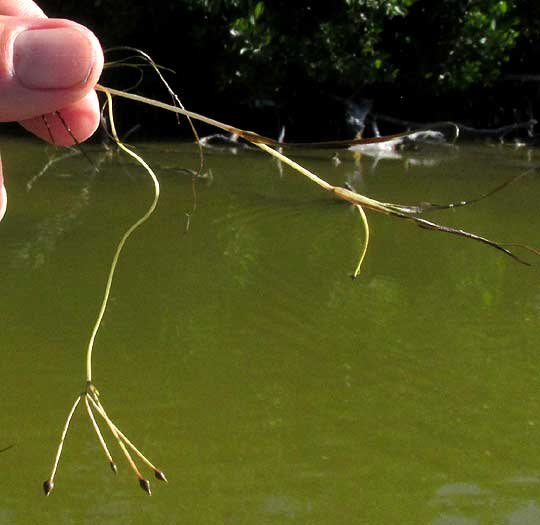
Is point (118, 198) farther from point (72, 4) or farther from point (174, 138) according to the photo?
point (72, 4)

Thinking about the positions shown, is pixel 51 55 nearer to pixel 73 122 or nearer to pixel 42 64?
pixel 42 64

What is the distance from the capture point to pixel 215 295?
267cm

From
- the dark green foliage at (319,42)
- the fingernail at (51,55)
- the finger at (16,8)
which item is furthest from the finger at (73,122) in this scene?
the dark green foliage at (319,42)

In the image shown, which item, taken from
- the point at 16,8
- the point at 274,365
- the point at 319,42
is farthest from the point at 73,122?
the point at 319,42

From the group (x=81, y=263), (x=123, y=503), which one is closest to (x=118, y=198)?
(x=81, y=263)

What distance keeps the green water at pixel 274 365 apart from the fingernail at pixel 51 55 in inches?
30.7

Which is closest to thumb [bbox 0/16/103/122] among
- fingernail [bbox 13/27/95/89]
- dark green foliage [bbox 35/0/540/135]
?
fingernail [bbox 13/27/95/89]

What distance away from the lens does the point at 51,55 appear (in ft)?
4.19

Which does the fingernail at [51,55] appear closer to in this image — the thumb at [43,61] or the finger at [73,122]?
the thumb at [43,61]

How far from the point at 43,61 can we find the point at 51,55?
0.02m

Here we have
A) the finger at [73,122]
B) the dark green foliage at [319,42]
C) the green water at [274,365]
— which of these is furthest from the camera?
the dark green foliage at [319,42]

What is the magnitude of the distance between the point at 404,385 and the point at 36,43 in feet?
3.88

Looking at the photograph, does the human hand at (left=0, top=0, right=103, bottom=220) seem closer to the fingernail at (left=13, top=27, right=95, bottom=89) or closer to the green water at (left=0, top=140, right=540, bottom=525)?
the fingernail at (left=13, top=27, right=95, bottom=89)

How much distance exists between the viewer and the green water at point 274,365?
66.6 inches
